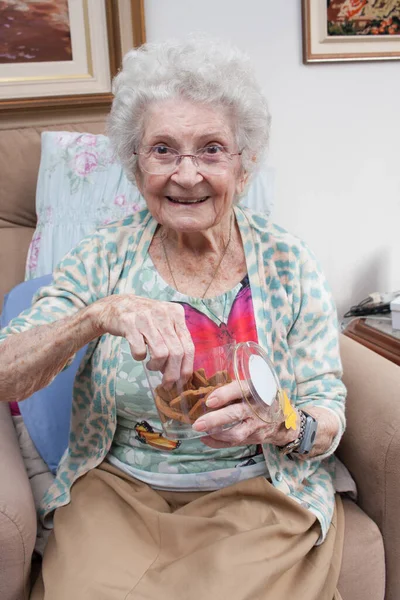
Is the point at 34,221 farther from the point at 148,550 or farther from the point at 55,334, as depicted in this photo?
the point at 148,550

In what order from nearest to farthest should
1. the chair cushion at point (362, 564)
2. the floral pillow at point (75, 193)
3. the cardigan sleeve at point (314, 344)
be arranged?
the chair cushion at point (362, 564)
the cardigan sleeve at point (314, 344)
the floral pillow at point (75, 193)

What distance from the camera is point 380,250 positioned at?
7.33ft

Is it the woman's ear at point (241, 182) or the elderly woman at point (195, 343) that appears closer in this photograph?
the elderly woman at point (195, 343)

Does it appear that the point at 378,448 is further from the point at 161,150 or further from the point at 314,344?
the point at 161,150

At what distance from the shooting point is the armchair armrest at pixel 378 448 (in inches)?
43.8

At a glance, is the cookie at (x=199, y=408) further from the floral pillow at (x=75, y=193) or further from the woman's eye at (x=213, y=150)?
the floral pillow at (x=75, y=193)

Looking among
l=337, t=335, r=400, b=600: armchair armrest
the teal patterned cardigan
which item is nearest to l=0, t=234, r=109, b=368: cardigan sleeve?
the teal patterned cardigan

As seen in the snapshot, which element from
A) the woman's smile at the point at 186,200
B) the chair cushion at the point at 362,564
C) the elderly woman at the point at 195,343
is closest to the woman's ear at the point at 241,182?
the elderly woman at the point at 195,343

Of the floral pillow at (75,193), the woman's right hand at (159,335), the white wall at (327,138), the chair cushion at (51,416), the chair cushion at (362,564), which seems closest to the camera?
the woman's right hand at (159,335)

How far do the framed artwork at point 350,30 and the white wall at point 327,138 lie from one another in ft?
0.12

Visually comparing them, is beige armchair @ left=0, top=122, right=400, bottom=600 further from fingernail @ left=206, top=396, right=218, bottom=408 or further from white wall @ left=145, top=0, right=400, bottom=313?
white wall @ left=145, top=0, right=400, bottom=313

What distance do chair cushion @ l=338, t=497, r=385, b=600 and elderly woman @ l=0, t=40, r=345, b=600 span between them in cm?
4

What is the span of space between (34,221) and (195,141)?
0.82 meters

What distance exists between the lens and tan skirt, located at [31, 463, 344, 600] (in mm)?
921
